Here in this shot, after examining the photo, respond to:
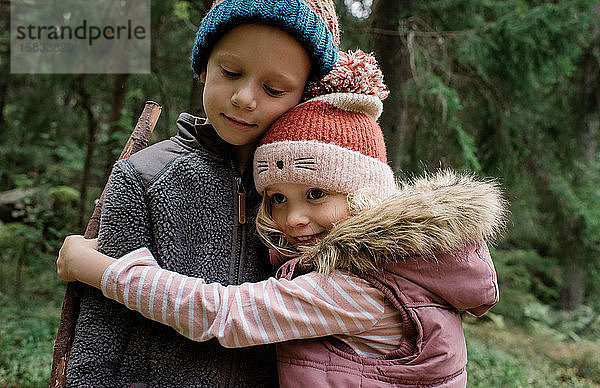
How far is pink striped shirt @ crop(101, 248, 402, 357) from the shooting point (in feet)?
4.94

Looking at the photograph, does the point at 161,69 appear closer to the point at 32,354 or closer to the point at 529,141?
the point at 32,354

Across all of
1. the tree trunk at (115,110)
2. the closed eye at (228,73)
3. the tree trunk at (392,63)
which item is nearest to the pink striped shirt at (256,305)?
the closed eye at (228,73)

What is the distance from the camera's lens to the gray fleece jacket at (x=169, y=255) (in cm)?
157

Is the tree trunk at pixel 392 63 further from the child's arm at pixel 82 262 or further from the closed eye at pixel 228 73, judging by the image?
the child's arm at pixel 82 262

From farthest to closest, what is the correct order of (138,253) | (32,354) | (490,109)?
1. (490,109)
2. (32,354)
3. (138,253)

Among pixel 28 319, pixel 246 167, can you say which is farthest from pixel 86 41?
pixel 246 167

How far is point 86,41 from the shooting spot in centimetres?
653

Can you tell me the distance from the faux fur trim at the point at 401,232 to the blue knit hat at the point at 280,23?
517mm

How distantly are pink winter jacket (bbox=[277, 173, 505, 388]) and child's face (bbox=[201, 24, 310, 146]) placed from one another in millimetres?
451

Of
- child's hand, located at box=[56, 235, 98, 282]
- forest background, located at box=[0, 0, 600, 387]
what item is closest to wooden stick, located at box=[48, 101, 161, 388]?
child's hand, located at box=[56, 235, 98, 282]

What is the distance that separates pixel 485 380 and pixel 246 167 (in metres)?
5.36

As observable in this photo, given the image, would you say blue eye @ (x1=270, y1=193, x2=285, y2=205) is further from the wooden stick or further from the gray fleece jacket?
the wooden stick

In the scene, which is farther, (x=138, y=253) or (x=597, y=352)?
(x=597, y=352)

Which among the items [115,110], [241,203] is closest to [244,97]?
[241,203]
